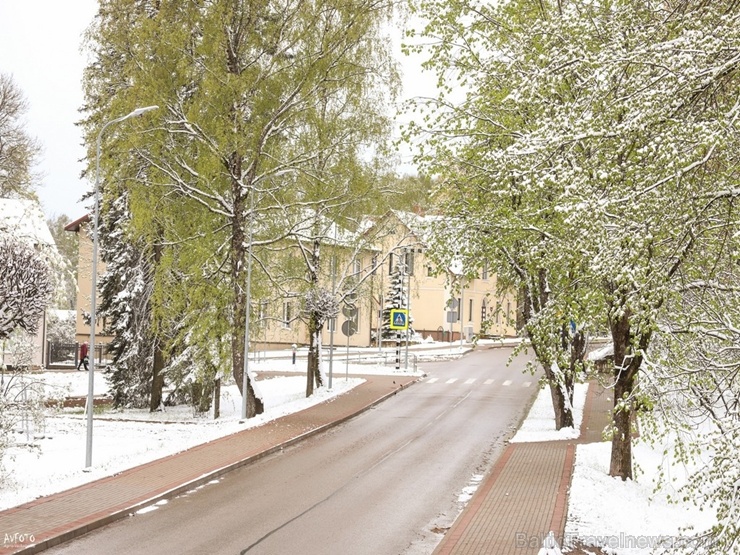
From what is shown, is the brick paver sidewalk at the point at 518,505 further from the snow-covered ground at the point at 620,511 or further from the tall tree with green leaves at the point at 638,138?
the tall tree with green leaves at the point at 638,138

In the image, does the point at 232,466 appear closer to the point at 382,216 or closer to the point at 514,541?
the point at 514,541

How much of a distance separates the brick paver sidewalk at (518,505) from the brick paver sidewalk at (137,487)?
5.12m

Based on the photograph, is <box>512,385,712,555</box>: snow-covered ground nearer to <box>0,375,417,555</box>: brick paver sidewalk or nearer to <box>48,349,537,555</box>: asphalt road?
<box>48,349,537,555</box>: asphalt road

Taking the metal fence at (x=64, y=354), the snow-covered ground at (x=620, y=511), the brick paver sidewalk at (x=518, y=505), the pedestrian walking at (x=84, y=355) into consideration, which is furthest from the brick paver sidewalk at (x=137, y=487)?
the metal fence at (x=64, y=354)

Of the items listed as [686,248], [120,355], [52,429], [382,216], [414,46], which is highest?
[414,46]

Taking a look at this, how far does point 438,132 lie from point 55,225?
8314 cm

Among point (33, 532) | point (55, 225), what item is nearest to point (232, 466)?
point (33, 532)

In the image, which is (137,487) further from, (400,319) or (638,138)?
(400,319)

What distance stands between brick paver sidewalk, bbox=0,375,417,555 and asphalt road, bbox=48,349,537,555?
26 cm

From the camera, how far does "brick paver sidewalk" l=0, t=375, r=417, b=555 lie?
1111 cm

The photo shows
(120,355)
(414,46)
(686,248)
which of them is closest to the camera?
(686,248)

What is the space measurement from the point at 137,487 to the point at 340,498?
3.60 meters

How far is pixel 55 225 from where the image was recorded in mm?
92062

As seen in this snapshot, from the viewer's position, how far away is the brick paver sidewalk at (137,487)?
11.1 m
